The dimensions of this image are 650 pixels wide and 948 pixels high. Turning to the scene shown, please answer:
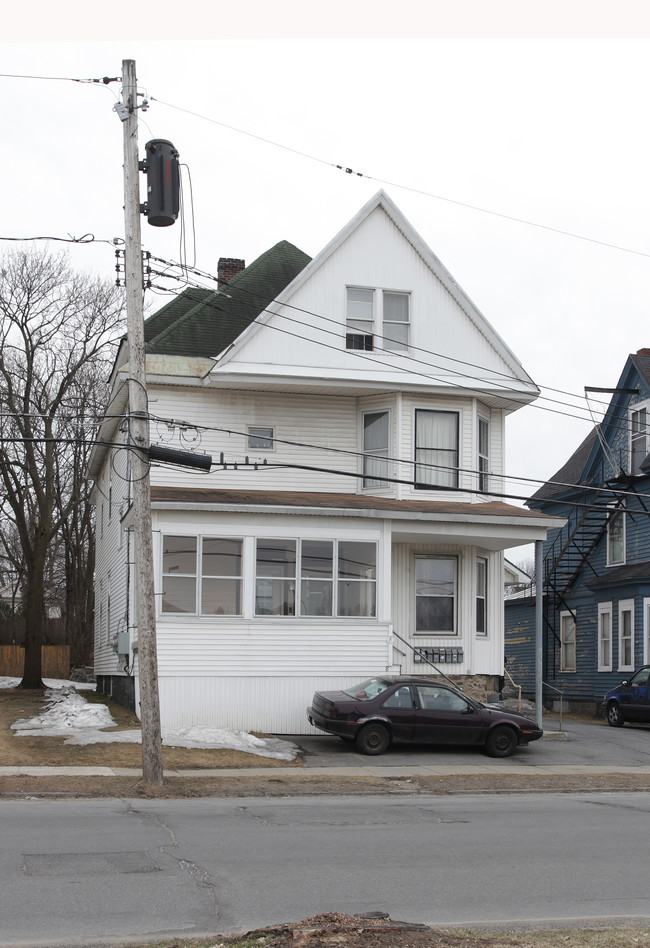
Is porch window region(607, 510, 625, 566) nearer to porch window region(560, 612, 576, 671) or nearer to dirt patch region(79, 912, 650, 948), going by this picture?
porch window region(560, 612, 576, 671)

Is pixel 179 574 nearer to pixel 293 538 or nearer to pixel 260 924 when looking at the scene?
pixel 293 538

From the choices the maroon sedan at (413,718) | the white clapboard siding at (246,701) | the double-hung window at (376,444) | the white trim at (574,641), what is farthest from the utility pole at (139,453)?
the white trim at (574,641)

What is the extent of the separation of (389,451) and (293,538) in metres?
3.74

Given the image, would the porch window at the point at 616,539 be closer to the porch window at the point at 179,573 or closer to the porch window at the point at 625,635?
the porch window at the point at 625,635

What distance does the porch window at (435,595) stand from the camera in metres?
24.9

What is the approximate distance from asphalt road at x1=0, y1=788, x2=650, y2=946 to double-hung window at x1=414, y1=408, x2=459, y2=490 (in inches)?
455

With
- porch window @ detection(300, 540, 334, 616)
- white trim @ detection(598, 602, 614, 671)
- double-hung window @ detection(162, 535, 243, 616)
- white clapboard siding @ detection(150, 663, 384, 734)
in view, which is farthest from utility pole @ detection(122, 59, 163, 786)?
white trim @ detection(598, 602, 614, 671)

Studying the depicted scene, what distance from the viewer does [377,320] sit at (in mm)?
24984

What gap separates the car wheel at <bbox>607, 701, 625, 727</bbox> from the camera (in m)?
27.3

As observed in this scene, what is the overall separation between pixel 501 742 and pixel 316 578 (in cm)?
526

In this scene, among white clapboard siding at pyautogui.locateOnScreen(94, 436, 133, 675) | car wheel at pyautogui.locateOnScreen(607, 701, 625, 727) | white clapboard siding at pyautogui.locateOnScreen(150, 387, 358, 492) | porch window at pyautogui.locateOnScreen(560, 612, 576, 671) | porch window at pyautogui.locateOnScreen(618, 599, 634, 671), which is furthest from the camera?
porch window at pyautogui.locateOnScreen(560, 612, 576, 671)

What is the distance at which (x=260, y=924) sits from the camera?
7871 millimetres

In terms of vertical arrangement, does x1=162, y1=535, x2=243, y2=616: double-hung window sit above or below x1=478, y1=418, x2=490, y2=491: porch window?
below

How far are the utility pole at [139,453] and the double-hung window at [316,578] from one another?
6.95m
